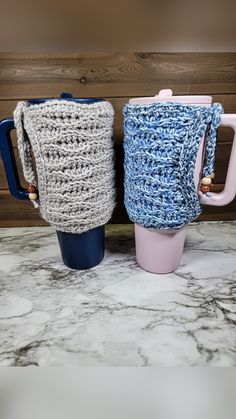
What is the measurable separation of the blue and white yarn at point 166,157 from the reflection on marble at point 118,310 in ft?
0.28

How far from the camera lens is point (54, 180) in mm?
364

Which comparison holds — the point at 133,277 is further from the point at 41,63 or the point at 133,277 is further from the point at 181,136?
the point at 41,63

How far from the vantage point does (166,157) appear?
1.12 feet

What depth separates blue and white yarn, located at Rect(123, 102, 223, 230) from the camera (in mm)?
329

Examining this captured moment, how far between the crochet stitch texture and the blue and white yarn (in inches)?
1.5

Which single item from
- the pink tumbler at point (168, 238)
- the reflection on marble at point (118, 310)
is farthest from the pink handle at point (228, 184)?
the reflection on marble at point (118, 310)

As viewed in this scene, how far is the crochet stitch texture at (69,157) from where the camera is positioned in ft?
1.11

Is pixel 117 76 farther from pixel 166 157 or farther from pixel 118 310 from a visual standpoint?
pixel 118 310

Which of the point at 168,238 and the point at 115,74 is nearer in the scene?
the point at 168,238

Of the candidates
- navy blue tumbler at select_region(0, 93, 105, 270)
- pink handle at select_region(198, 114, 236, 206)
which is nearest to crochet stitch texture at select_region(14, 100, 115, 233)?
navy blue tumbler at select_region(0, 93, 105, 270)

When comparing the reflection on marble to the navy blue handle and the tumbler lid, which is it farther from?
the tumbler lid

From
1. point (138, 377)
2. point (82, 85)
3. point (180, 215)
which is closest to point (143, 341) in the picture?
point (138, 377)

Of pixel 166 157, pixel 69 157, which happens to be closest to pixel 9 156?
pixel 69 157

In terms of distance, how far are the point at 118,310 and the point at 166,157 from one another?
186mm
